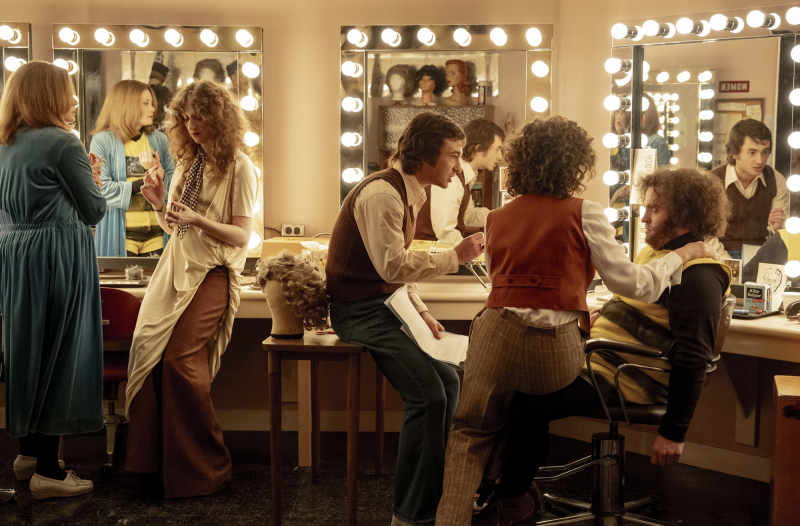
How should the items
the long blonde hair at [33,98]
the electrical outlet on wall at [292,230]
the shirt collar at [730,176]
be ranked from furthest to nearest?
the electrical outlet on wall at [292,230] < the shirt collar at [730,176] < the long blonde hair at [33,98]

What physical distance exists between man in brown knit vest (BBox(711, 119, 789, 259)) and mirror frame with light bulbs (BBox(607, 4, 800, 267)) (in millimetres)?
39

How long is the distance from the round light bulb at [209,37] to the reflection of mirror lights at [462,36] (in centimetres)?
110

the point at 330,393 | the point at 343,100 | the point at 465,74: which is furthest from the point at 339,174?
the point at 330,393

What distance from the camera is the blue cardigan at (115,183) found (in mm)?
3617

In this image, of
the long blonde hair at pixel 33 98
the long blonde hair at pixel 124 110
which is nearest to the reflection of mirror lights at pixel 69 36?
the long blonde hair at pixel 124 110

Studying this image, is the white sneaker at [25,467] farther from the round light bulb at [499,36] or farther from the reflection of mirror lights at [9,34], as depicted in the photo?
the round light bulb at [499,36]

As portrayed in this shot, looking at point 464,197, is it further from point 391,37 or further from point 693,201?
point 693,201

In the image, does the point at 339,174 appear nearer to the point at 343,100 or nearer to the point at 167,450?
the point at 343,100

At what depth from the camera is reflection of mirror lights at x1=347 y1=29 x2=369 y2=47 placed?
362cm

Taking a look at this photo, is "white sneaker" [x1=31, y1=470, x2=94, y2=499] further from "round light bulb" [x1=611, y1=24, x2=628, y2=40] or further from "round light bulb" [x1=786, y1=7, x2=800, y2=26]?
"round light bulb" [x1=786, y1=7, x2=800, y2=26]

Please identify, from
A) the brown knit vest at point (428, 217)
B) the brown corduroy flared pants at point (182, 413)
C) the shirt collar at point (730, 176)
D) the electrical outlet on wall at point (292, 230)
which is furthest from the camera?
the electrical outlet on wall at point (292, 230)

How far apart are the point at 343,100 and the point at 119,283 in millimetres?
1291

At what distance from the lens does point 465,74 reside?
141 inches

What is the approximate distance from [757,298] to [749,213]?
0.41m
